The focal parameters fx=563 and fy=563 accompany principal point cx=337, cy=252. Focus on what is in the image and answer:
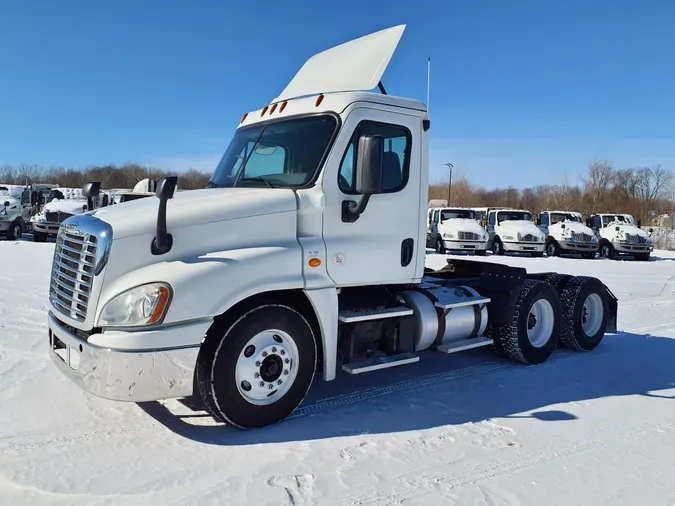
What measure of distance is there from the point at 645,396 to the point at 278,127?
14.8 feet

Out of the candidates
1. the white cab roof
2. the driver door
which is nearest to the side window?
the driver door

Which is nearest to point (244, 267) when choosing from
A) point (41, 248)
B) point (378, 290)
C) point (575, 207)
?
point (378, 290)

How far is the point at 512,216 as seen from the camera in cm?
2566

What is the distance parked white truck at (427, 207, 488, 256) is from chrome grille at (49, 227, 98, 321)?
2026cm

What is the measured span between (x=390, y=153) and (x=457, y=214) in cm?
2049

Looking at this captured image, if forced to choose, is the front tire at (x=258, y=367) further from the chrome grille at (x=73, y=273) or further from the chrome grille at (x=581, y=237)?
the chrome grille at (x=581, y=237)

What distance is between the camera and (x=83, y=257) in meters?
4.30

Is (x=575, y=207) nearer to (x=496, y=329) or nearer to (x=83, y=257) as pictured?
(x=496, y=329)

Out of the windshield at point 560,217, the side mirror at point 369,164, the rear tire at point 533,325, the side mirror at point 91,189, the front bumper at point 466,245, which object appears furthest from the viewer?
the windshield at point 560,217

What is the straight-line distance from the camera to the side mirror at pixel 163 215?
4113mm

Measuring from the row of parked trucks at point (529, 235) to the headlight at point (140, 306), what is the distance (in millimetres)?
20582

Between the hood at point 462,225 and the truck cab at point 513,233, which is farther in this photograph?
the truck cab at point 513,233

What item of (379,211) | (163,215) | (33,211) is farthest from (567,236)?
(33,211)

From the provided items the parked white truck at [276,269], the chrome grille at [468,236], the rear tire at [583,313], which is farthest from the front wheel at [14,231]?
the rear tire at [583,313]
